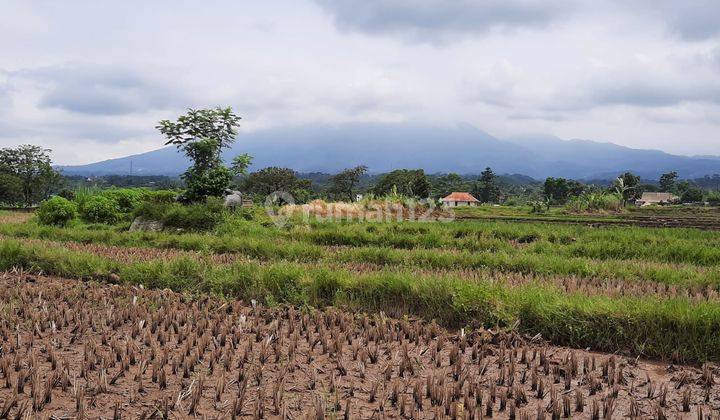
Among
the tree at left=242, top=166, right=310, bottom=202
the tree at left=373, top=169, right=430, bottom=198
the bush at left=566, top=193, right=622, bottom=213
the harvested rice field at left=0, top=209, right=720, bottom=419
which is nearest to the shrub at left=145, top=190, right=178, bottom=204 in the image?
the harvested rice field at left=0, top=209, right=720, bottom=419

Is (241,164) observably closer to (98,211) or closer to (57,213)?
(98,211)

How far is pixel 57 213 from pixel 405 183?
148ft

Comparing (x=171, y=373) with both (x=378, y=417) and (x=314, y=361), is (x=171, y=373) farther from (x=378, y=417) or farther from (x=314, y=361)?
(x=378, y=417)

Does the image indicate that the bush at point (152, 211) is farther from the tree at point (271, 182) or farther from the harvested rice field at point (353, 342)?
the tree at point (271, 182)

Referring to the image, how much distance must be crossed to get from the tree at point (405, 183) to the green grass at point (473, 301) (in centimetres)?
4621

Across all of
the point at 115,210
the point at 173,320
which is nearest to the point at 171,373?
the point at 173,320

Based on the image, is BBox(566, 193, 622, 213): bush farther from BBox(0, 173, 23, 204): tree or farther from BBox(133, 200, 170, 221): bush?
BBox(0, 173, 23, 204): tree

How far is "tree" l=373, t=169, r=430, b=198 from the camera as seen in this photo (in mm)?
56309

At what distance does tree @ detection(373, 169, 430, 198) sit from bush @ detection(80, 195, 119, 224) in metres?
37.1

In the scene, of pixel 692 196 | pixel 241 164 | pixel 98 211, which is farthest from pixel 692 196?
pixel 98 211

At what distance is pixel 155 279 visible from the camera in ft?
26.9

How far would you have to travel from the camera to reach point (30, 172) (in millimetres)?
54875

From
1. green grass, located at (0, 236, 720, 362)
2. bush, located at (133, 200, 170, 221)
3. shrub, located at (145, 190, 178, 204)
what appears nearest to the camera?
green grass, located at (0, 236, 720, 362)

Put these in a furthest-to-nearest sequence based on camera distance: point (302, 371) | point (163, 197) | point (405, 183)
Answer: point (405, 183) < point (163, 197) < point (302, 371)
